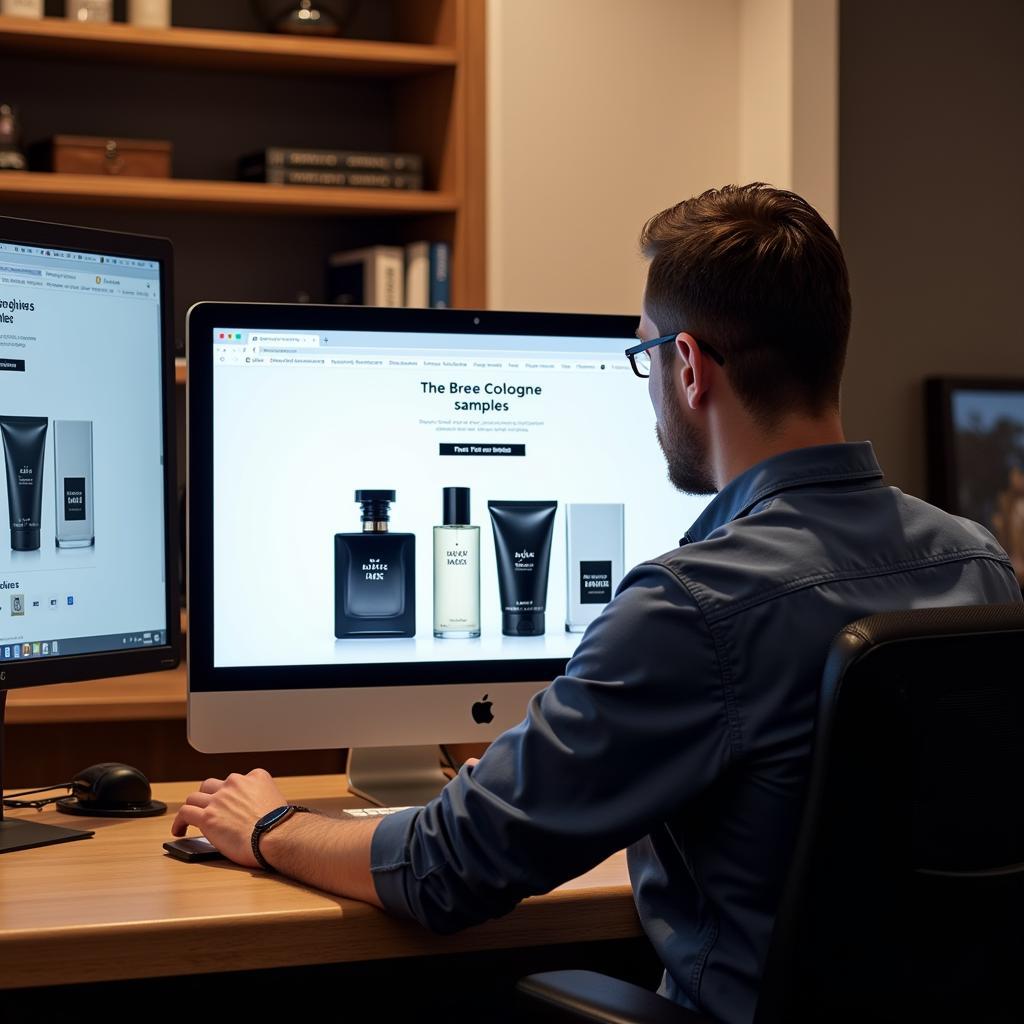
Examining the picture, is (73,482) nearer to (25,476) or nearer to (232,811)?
(25,476)

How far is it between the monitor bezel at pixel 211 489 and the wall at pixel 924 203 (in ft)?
6.77

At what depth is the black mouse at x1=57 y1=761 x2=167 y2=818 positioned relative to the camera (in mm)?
1412

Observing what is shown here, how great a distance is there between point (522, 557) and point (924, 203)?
236 cm

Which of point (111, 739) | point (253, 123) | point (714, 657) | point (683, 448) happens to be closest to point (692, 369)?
point (683, 448)

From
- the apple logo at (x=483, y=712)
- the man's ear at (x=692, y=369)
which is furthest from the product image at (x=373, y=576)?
the man's ear at (x=692, y=369)

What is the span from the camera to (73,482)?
132 centimetres

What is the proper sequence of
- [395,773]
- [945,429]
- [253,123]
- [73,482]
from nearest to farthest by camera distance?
[73,482]
[395,773]
[253,123]
[945,429]

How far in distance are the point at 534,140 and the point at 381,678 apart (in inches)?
70.0

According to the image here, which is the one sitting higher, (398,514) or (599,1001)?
(398,514)

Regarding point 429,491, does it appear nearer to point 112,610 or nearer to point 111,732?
point 112,610

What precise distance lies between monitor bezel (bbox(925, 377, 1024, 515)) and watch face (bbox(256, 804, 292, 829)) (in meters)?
2.46

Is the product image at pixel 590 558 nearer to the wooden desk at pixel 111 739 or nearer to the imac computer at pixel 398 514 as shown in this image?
the imac computer at pixel 398 514

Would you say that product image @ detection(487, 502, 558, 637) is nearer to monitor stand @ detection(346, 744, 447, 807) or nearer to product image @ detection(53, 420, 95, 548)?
monitor stand @ detection(346, 744, 447, 807)

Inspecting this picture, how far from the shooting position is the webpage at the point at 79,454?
1286 mm
